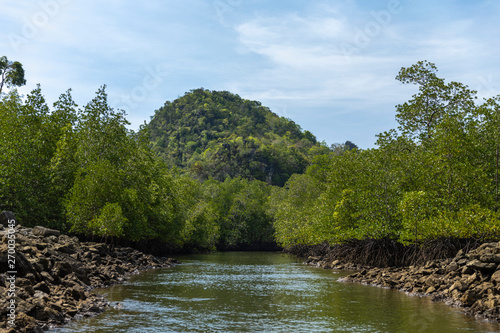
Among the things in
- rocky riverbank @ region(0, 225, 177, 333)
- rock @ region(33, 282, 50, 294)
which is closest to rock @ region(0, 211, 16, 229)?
rocky riverbank @ region(0, 225, 177, 333)

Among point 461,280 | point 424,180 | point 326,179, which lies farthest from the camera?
point 326,179

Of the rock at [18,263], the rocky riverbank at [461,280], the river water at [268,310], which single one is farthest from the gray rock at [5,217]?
the rocky riverbank at [461,280]

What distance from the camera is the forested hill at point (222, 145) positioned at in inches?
5463

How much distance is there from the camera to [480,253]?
81.5 ft

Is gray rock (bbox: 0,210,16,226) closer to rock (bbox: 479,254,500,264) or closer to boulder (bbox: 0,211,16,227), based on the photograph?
boulder (bbox: 0,211,16,227)

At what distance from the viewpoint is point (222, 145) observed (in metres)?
143

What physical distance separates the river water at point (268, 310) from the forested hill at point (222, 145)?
99052 millimetres

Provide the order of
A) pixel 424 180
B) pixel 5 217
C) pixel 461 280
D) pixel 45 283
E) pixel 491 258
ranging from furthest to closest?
pixel 424 180 → pixel 5 217 → pixel 461 280 → pixel 491 258 → pixel 45 283

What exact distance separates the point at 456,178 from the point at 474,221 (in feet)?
16.5

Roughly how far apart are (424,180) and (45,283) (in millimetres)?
27218

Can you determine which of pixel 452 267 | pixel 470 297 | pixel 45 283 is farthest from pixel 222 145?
pixel 45 283

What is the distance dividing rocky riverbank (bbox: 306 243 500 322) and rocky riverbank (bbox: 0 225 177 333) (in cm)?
1656

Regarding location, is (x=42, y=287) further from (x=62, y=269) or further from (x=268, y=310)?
(x=268, y=310)

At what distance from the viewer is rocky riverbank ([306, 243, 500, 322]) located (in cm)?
2028
